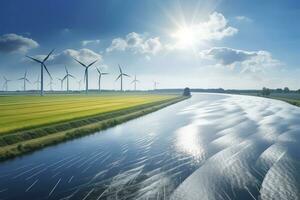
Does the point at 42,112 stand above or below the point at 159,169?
above

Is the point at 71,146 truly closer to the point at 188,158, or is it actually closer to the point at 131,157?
the point at 131,157

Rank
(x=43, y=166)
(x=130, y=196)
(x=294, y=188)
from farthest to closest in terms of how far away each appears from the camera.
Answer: (x=43, y=166) < (x=294, y=188) < (x=130, y=196)

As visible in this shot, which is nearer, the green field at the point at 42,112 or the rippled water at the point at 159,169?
the rippled water at the point at 159,169

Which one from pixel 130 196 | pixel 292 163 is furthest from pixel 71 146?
pixel 292 163

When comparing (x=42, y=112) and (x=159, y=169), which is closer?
(x=159, y=169)

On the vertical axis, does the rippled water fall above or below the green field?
below

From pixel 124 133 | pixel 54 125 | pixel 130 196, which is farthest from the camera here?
pixel 124 133

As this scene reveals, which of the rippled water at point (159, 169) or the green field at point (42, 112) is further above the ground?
the green field at point (42, 112)

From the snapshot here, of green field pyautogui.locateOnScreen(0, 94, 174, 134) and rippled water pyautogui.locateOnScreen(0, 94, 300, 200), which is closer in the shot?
rippled water pyautogui.locateOnScreen(0, 94, 300, 200)
